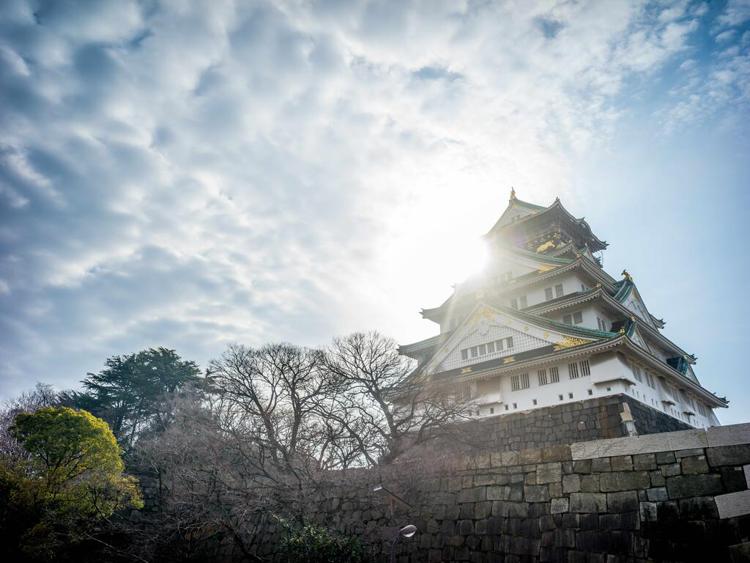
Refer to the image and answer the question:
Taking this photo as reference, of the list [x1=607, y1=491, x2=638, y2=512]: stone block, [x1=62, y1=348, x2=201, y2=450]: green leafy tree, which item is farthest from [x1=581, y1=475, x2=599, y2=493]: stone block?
[x1=62, y1=348, x2=201, y2=450]: green leafy tree

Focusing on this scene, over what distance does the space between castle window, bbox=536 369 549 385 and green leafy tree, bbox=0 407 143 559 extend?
17.1 meters

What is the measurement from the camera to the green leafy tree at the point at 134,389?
33406 mm

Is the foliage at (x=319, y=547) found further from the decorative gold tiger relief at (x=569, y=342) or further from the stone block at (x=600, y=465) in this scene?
the decorative gold tiger relief at (x=569, y=342)

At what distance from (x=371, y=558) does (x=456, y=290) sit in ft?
68.6

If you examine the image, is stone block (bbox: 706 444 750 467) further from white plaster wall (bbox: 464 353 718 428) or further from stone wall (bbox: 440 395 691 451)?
white plaster wall (bbox: 464 353 718 428)

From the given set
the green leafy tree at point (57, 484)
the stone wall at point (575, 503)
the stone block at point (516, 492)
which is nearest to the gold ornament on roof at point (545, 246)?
the stone wall at point (575, 503)

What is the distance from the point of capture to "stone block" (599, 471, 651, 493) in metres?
7.11

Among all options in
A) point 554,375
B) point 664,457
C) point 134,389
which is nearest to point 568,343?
point 554,375

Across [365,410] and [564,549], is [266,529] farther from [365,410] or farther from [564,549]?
[564,549]

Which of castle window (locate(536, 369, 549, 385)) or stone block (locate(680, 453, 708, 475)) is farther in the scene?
castle window (locate(536, 369, 549, 385))

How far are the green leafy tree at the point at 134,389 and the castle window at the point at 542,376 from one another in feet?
85.5

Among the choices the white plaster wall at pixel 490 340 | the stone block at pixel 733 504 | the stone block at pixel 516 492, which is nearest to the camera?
the stone block at pixel 733 504

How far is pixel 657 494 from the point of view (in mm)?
6855

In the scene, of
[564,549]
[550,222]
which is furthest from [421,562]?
[550,222]
